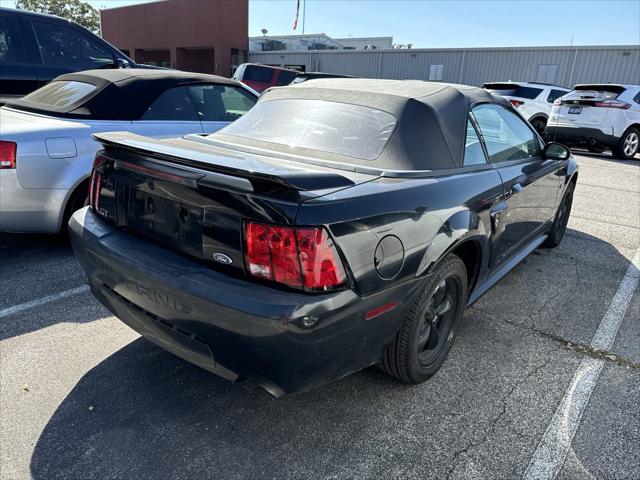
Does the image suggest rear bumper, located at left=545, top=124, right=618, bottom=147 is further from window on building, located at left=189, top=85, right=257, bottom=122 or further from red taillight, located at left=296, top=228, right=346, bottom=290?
red taillight, located at left=296, top=228, right=346, bottom=290

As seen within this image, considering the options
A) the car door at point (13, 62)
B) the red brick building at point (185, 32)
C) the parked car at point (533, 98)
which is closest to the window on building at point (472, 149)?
the car door at point (13, 62)

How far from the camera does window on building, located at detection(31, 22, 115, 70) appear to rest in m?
6.05

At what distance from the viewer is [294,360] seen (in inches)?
73.3

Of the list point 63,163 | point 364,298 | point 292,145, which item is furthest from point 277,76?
point 364,298

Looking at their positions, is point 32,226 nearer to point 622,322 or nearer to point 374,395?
point 374,395

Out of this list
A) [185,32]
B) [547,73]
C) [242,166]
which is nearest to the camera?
[242,166]

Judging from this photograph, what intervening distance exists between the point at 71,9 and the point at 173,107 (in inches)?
2138

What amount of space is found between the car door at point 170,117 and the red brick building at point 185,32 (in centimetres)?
2764

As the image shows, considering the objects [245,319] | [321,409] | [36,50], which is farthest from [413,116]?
[36,50]

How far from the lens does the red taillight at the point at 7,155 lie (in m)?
3.47

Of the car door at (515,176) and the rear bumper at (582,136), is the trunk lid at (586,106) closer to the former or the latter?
the rear bumper at (582,136)

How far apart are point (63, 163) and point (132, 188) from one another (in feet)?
6.03

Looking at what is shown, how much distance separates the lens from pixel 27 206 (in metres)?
3.70

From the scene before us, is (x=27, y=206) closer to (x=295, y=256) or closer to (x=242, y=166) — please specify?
(x=242, y=166)
